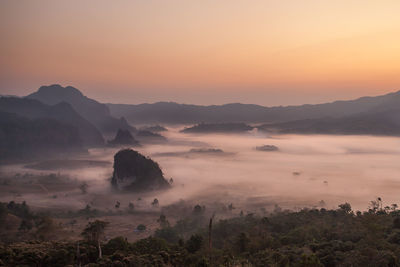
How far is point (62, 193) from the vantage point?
12344cm

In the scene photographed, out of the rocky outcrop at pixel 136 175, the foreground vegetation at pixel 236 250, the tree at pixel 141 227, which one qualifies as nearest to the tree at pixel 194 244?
the foreground vegetation at pixel 236 250

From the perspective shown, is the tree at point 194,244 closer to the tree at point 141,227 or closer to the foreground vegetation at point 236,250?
the foreground vegetation at point 236,250

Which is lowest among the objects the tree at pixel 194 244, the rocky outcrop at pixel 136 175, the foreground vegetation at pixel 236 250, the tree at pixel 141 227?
the tree at pixel 141 227

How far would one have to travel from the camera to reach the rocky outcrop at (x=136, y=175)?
132375 millimetres

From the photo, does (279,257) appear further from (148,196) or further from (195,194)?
(148,196)

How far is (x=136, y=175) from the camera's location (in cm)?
13450

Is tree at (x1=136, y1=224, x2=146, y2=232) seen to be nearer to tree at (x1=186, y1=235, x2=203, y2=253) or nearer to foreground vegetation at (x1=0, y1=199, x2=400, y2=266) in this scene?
foreground vegetation at (x1=0, y1=199, x2=400, y2=266)

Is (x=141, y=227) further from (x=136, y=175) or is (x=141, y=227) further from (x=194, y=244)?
(x=136, y=175)

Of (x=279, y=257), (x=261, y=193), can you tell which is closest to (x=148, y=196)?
(x=261, y=193)

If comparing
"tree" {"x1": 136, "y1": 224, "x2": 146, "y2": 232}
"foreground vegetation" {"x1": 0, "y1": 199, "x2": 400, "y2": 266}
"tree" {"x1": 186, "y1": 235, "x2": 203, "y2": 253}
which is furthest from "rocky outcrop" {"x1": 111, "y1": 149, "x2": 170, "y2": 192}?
"tree" {"x1": 186, "y1": 235, "x2": 203, "y2": 253}

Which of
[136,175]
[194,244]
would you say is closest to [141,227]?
[194,244]

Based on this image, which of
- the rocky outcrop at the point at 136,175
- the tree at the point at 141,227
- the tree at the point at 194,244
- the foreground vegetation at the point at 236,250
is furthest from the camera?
the rocky outcrop at the point at 136,175

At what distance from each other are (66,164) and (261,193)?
13714cm

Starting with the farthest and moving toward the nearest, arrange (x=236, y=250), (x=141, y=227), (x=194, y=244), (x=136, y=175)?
(x=136, y=175) → (x=141, y=227) → (x=236, y=250) → (x=194, y=244)
